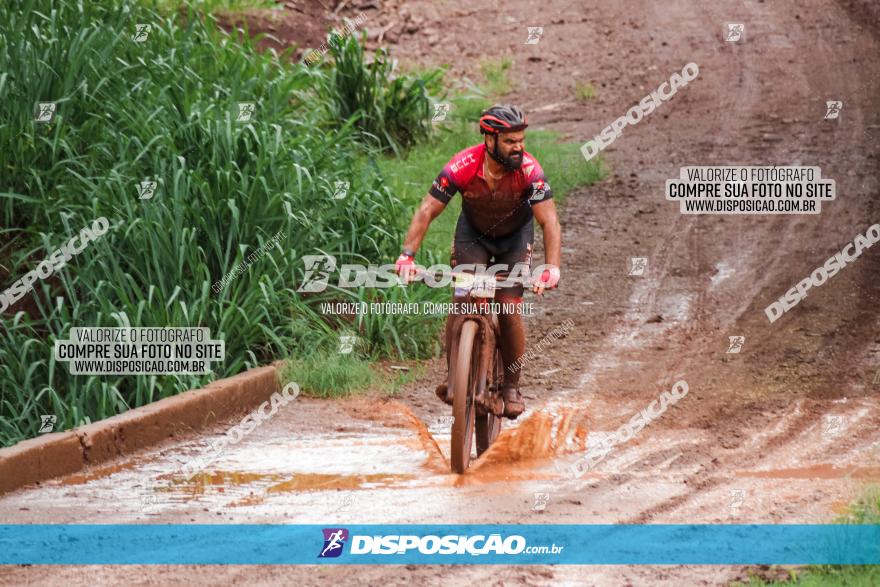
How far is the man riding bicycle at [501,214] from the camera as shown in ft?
27.4

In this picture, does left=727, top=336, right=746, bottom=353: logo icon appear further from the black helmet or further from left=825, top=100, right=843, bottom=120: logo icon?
left=825, top=100, right=843, bottom=120: logo icon

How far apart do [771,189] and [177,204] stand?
8.13 metres

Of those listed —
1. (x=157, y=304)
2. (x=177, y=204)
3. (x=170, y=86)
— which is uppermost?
(x=170, y=86)

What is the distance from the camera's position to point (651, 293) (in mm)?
13961

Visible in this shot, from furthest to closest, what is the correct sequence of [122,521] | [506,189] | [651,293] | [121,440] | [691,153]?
[691,153] → [651,293] → [121,440] → [506,189] → [122,521]

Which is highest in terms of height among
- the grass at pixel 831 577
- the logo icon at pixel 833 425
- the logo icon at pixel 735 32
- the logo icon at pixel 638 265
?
the logo icon at pixel 735 32

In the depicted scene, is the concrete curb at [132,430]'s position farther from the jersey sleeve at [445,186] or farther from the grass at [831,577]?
the grass at [831,577]

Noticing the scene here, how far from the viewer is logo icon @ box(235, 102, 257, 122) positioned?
12.6m

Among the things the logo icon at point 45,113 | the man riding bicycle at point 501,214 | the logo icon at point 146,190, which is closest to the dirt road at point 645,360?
the man riding bicycle at point 501,214

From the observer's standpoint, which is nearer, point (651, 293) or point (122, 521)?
point (122, 521)

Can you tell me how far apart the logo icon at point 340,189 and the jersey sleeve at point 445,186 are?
3.84 m

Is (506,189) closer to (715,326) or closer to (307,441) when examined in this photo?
(307,441)

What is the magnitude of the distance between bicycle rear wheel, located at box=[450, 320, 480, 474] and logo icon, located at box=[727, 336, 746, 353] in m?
4.48

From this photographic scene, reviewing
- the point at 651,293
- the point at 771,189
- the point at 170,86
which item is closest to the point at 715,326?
the point at 651,293
